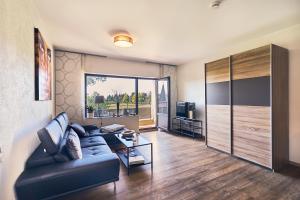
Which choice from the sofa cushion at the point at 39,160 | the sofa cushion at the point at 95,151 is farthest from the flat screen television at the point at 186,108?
the sofa cushion at the point at 39,160

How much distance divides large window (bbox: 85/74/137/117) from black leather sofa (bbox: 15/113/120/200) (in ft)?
8.14

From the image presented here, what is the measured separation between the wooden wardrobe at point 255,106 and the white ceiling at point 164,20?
0.49 m

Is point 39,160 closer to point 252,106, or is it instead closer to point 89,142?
point 89,142

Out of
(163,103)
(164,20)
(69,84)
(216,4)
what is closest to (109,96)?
(69,84)

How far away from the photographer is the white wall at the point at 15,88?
1.14m

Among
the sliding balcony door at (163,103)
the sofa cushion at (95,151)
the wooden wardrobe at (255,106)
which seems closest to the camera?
Answer: the sofa cushion at (95,151)

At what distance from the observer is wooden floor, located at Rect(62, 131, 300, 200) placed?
1.88m

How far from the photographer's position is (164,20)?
2375 mm

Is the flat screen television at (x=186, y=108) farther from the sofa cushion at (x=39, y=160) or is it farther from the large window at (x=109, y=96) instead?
the sofa cushion at (x=39, y=160)

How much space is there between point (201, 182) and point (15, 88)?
2.50 metres

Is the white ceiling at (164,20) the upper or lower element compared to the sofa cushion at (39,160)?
upper

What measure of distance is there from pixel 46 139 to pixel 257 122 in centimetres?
319

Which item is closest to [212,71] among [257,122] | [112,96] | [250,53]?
[250,53]

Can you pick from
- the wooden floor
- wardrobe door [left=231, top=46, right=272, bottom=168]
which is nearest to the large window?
the wooden floor
